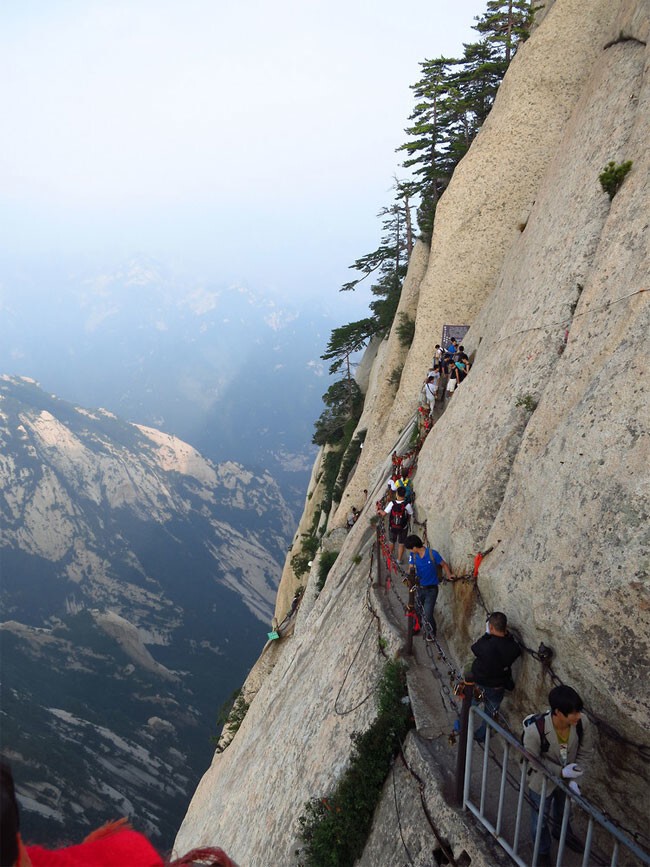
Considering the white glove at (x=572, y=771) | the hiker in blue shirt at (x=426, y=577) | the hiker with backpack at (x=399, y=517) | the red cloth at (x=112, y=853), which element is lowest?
the red cloth at (x=112, y=853)

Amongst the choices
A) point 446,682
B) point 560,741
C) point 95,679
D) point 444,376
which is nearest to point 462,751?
point 560,741

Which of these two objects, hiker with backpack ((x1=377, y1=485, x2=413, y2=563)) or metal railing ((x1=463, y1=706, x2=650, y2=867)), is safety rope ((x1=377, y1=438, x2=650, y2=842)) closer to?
metal railing ((x1=463, y1=706, x2=650, y2=867))

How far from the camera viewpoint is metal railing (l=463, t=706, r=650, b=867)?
19.8 feet

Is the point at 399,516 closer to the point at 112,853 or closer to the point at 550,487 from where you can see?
the point at 550,487

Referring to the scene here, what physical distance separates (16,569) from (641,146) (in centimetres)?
21431

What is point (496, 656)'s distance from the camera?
838 centimetres

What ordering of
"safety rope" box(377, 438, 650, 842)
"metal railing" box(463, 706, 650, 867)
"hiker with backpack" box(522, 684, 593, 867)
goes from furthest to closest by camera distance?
"safety rope" box(377, 438, 650, 842), "hiker with backpack" box(522, 684, 593, 867), "metal railing" box(463, 706, 650, 867)

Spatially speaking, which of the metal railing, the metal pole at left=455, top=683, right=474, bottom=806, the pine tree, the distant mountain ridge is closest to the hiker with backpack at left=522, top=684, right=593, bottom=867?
the metal railing

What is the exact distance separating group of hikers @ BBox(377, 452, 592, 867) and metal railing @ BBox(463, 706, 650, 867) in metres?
0.15

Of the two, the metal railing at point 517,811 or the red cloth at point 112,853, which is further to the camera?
the metal railing at point 517,811

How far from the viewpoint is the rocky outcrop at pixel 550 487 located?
7.50 meters

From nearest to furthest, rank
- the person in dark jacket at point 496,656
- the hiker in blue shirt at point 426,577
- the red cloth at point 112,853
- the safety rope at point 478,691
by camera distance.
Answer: the red cloth at point 112,853 < the safety rope at point 478,691 < the person in dark jacket at point 496,656 < the hiker in blue shirt at point 426,577

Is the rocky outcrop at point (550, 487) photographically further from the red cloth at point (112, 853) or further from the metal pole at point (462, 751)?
the red cloth at point (112, 853)

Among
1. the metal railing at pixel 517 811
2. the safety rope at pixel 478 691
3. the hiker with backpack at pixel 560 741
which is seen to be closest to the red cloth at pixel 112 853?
the metal railing at pixel 517 811
